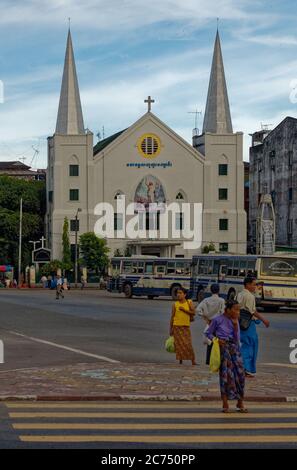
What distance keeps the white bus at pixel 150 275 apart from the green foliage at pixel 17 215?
4169cm

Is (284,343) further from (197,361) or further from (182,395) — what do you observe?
(182,395)

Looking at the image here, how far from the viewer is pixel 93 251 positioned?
3681 inches

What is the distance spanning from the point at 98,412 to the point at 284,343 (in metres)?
13.4

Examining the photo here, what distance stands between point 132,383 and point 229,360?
9.65ft

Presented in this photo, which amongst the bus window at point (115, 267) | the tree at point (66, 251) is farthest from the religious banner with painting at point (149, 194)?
the bus window at point (115, 267)

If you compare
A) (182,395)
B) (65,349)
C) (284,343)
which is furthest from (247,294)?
(284,343)

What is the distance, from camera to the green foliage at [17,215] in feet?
337

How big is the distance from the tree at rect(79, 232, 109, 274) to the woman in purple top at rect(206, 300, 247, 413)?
79406mm

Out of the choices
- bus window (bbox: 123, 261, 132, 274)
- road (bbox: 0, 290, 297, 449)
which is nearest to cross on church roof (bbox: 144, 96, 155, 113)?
bus window (bbox: 123, 261, 132, 274)

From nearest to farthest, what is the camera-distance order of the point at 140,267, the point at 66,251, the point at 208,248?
the point at 140,267
the point at 66,251
the point at 208,248

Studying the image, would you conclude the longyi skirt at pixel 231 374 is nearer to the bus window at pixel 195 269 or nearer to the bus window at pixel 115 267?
the bus window at pixel 195 269

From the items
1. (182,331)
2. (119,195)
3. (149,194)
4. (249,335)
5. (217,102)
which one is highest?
(217,102)

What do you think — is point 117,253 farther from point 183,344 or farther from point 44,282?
point 183,344

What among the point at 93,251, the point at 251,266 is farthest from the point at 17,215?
the point at 251,266
